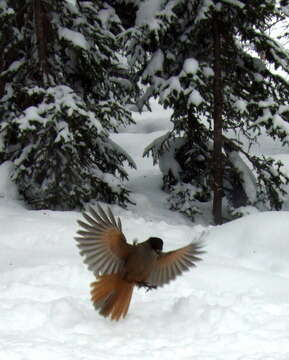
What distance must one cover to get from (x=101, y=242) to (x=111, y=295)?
0.43m

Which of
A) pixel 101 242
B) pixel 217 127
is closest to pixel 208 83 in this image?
pixel 217 127

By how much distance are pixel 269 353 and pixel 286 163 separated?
431 inches

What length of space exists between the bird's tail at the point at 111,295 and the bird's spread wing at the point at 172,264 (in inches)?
13.4

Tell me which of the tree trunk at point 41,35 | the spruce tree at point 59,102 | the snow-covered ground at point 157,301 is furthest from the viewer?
the tree trunk at point 41,35

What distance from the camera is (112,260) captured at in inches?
175

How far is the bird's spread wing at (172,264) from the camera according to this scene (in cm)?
469

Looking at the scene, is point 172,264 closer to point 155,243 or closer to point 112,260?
point 155,243

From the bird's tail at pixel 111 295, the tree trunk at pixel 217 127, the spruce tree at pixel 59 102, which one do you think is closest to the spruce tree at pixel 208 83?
the tree trunk at pixel 217 127

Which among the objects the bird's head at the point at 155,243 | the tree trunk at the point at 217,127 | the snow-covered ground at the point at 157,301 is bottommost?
the snow-covered ground at the point at 157,301

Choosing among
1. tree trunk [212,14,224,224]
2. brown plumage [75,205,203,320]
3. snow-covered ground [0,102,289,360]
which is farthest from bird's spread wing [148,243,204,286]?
tree trunk [212,14,224,224]

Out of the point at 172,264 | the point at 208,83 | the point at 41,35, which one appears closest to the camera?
the point at 172,264

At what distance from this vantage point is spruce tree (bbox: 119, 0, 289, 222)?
982cm

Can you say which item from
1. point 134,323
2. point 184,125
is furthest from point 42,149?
point 134,323

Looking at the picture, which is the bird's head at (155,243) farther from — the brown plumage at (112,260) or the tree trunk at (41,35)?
the tree trunk at (41,35)
